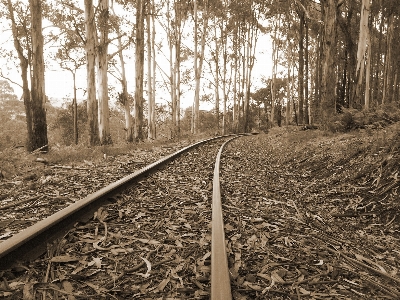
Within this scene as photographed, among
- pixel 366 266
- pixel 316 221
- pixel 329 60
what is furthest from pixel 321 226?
pixel 329 60

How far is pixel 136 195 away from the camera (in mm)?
4016

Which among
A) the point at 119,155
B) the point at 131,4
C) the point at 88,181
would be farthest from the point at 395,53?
the point at 88,181

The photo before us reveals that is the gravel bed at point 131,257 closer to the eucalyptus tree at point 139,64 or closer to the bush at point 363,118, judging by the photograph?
the bush at point 363,118

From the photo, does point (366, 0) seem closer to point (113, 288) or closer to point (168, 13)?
point (113, 288)

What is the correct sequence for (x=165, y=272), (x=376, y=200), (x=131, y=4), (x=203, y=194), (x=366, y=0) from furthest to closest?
(x=131, y=4), (x=366, y=0), (x=203, y=194), (x=376, y=200), (x=165, y=272)

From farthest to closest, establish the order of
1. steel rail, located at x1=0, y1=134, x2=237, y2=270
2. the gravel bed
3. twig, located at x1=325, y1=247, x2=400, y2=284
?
twig, located at x1=325, y1=247, x2=400, y2=284
steel rail, located at x1=0, y1=134, x2=237, y2=270
the gravel bed

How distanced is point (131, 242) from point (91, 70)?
11110 mm

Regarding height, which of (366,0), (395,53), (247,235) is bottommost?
(247,235)

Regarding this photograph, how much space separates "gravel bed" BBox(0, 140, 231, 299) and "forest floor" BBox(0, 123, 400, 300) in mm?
186

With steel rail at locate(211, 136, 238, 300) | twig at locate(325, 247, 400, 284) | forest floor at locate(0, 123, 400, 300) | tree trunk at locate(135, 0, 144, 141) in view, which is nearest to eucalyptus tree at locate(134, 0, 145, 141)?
tree trunk at locate(135, 0, 144, 141)

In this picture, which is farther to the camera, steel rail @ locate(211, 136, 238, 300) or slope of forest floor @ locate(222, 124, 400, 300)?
slope of forest floor @ locate(222, 124, 400, 300)

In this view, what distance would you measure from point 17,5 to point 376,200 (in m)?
27.0

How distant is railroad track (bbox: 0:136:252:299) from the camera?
1.94 meters

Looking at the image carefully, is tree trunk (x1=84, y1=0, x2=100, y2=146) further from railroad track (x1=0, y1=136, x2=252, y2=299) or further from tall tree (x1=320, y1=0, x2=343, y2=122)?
railroad track (x1=0, y1=136, x2=252, y2=299)
